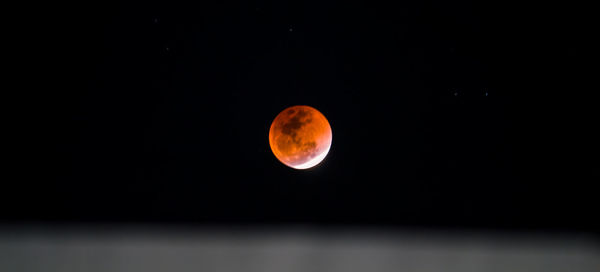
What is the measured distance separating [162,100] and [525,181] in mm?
3955

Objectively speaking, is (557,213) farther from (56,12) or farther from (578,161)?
(56,12)

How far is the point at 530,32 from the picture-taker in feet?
12.9

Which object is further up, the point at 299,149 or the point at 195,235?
the point at 299,149

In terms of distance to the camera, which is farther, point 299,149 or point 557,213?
point 557,213

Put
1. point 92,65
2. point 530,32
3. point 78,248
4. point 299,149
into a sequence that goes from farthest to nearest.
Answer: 1. point 78,248
2. point 92,65
3. point 530,32
4. point 299,149

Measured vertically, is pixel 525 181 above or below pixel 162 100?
below

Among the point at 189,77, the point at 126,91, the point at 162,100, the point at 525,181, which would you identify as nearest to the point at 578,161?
the point at 525,181

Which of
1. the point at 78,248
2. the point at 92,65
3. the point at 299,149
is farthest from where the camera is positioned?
the point at 78,248

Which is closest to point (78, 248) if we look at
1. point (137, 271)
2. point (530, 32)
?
point (137, 271)

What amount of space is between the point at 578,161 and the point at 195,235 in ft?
13.8

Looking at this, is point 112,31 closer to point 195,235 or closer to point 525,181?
point 195,235

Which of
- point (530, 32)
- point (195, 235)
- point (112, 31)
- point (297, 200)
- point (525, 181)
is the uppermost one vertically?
point (530, 32)

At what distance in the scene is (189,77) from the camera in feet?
13.6

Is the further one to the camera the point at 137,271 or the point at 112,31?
the point at 137,271
